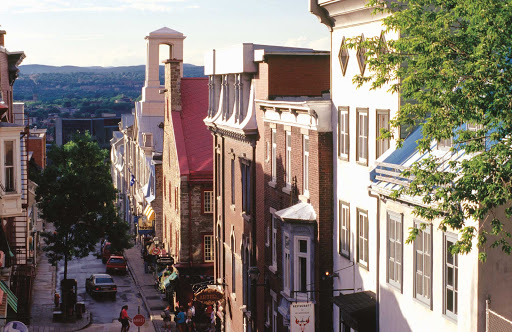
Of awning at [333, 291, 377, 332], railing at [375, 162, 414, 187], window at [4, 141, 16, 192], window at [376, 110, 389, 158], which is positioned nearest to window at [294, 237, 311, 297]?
awning at [333, 291, 377, 332]

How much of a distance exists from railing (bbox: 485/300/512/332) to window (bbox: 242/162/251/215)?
21816 mm

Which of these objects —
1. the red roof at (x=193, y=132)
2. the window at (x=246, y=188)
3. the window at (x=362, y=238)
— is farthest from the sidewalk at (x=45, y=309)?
the window at (x=362, y=238)

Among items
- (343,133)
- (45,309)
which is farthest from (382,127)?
(45,309)

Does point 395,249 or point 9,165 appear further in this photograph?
point 9,165

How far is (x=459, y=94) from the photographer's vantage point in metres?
14.3

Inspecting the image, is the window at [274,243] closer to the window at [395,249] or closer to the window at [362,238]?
the window at [362,238]

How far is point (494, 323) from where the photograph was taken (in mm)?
17016

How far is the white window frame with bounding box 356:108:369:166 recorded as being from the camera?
980 inches

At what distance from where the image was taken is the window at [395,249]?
2123cm

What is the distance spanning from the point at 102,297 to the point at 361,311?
118 ft

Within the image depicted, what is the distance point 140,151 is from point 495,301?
65138 mm

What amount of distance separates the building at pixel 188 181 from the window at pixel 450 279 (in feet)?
114

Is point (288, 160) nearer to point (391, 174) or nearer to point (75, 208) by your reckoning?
point (391, 174)

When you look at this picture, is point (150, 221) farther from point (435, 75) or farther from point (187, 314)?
point (435, 75)
